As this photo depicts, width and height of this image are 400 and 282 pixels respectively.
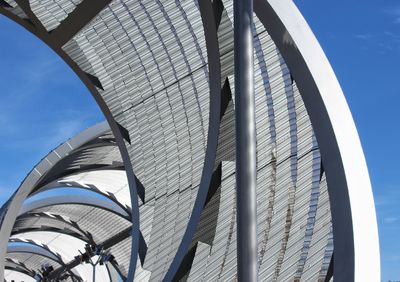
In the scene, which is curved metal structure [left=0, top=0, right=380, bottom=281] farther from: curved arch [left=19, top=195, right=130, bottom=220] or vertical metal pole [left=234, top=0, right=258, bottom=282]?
curved arch [left=19, top=195, right=130, bottom=220]

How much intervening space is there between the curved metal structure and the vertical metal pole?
0.30 ft

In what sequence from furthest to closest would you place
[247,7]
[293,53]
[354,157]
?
[293,53]
[354,157]
[247,7]

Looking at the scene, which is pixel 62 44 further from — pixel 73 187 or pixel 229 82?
pixel 73 187

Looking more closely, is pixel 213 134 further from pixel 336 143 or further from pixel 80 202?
pixel 80 202

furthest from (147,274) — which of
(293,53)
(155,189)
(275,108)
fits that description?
(293,53)

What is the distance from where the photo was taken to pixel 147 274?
23.5 meters

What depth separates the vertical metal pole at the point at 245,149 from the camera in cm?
725

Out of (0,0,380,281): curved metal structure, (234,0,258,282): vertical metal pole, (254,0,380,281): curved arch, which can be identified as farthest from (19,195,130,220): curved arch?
(234,0,258,282): vertical metal pole

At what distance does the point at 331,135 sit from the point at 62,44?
12.4 metres

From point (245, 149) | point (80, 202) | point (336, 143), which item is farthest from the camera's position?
point (80, 202)

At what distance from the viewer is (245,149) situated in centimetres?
740

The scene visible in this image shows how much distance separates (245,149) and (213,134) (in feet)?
24.5

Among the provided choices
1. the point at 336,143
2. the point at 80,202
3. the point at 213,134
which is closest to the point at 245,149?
the point at 336,143

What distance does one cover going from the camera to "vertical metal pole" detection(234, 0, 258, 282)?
7250 millimetres
